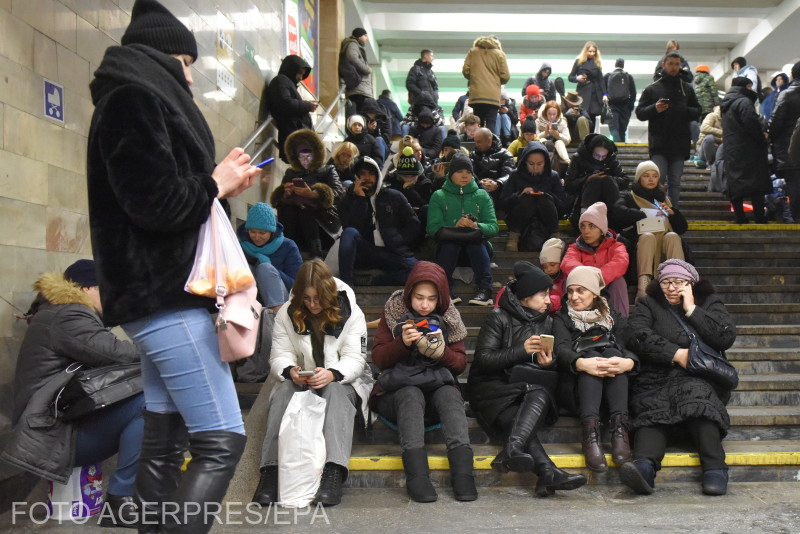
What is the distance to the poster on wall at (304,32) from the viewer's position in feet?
37.1

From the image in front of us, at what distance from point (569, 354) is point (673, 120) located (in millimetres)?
5381

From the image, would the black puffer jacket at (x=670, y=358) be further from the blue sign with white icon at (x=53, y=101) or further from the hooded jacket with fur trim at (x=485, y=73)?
the hooded jacket with fur trim at (x=485, y=73)

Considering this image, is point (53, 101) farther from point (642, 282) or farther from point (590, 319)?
point (642, 282)

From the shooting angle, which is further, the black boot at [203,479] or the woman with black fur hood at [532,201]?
the woman with black fur hood at [532,201]

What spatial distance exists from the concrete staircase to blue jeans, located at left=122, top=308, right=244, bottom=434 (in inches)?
82.1

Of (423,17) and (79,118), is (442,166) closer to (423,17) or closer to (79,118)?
(79,118)

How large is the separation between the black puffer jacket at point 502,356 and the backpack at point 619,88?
943 centimetres

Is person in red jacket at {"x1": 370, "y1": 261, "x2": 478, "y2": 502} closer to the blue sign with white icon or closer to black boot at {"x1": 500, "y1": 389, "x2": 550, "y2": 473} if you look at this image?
black boot at {"x1": 500, "y1": 389, "x2": 550, "y2": 473}

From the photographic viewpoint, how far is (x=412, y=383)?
4.64m

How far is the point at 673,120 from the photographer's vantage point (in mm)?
9227

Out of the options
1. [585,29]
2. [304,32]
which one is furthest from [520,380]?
[585,29]

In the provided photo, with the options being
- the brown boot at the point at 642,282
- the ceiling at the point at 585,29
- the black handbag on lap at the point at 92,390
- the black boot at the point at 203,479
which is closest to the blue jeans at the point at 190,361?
the black boot at the point at 203,479

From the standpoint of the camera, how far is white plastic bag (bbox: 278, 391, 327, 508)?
4078 millimetres

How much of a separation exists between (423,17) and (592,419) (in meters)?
15.9
